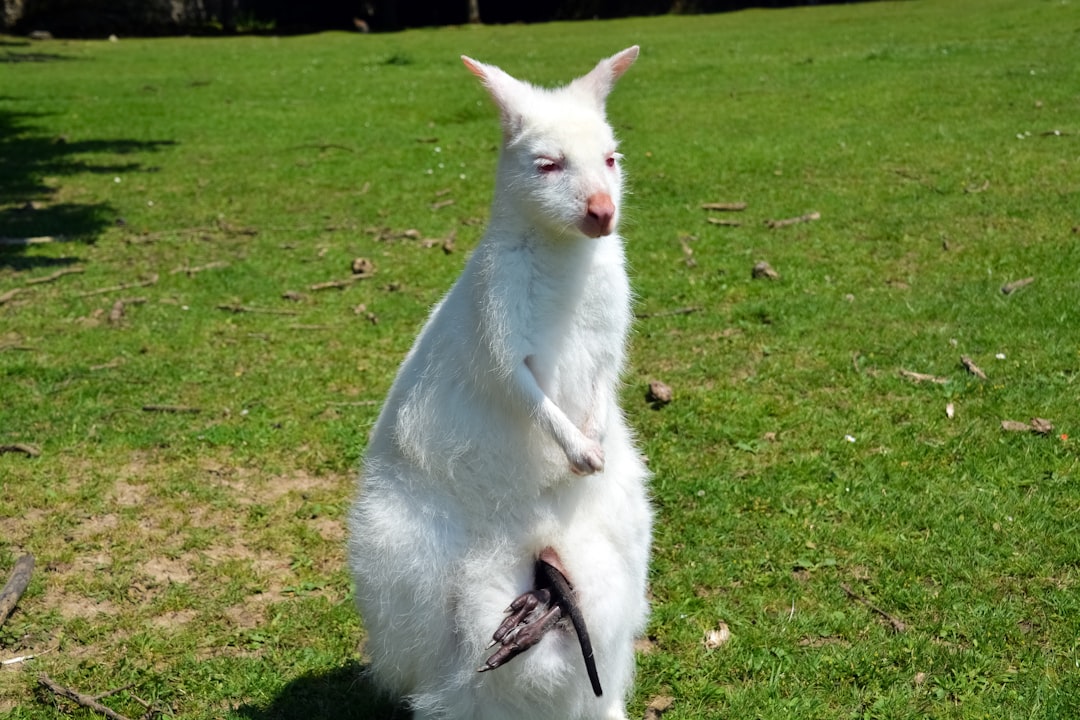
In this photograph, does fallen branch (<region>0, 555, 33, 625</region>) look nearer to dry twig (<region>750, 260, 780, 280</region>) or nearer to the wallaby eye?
the wallaby eye

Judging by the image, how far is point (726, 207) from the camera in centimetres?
834

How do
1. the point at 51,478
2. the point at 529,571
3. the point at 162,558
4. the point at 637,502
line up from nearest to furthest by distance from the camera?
the point at 529,571 < the point at 637,502 < the point at 162,558 < the point at 51,478

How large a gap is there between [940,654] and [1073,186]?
5.76 meters

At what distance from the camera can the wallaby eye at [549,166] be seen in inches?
110

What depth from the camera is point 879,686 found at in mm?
3328

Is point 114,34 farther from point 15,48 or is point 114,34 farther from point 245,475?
point 245,475

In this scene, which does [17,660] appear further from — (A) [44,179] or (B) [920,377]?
(A) [44,179]

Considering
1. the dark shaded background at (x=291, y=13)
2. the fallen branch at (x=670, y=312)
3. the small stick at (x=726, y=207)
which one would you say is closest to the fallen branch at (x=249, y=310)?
the fallen branch at (x=670, y=312)

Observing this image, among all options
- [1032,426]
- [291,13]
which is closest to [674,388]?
[1032,426]

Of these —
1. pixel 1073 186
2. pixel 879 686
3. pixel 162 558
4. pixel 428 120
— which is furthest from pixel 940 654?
pixel 428 120


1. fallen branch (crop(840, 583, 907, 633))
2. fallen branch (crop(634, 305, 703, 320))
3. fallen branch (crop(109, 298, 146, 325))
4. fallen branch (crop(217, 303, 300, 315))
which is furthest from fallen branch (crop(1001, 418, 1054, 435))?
fallen branch (crop(109, 298, 146, 325))

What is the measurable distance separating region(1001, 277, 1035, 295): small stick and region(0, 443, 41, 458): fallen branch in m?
5.19

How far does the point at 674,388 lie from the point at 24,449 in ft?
10.1

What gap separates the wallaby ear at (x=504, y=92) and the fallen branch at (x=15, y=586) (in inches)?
96.2
